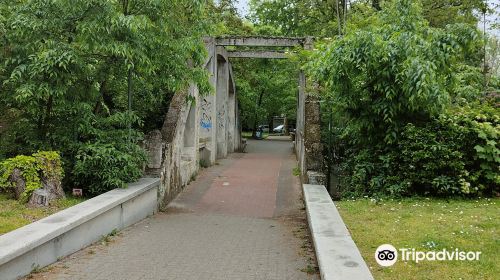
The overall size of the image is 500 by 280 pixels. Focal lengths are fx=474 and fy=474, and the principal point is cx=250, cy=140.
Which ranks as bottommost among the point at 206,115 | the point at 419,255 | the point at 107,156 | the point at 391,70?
the point at 419,255

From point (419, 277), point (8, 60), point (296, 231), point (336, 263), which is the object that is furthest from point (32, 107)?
point (419, 277)

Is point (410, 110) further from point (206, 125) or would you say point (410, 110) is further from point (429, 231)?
point (206, 125)

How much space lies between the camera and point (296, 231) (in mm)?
8109

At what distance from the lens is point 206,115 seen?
17234mm

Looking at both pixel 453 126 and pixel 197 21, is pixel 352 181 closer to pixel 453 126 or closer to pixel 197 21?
pixel 453 126

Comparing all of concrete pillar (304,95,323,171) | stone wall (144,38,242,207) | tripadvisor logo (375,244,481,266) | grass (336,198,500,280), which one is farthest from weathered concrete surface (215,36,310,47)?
tripadvisor logo (375,244,481,266)

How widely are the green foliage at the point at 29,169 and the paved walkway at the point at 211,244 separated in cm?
154

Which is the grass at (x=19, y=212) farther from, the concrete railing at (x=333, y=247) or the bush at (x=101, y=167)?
the concrete railing at (x=333, y=247)

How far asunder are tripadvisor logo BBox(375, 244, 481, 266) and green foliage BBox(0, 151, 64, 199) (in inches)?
202

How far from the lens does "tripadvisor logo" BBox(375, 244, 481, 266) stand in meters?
5.25

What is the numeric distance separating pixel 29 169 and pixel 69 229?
2.04m

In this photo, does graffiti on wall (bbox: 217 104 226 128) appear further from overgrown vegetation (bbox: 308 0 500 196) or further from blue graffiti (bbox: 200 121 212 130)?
overgrown vegetation (bbox: 308 0 500 196)

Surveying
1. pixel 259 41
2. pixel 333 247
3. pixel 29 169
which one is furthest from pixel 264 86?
pixel 333 247

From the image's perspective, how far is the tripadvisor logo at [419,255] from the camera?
5246mm
